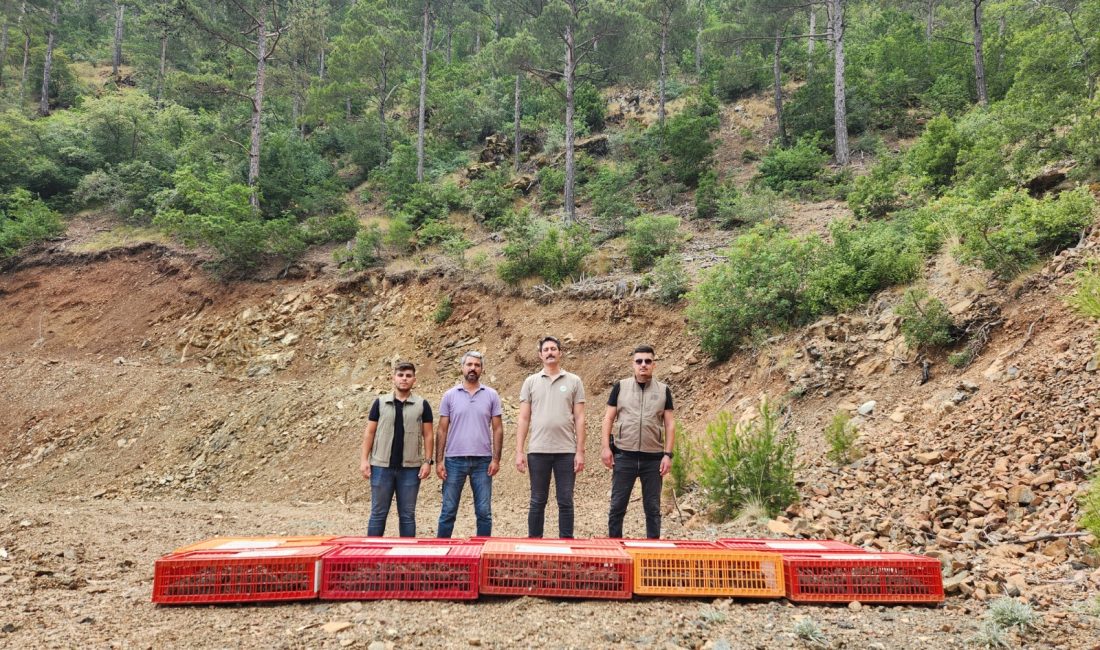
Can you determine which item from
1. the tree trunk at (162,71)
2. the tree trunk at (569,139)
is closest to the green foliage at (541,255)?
the tree trunk at (569,139)

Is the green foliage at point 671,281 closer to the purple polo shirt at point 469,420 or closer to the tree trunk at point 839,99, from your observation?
the purple polo shirt at point 469,420

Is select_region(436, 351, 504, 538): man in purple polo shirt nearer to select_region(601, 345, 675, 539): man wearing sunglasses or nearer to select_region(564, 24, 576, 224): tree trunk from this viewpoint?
select_region(601, 345, 675, 539): man wearing sunglasses

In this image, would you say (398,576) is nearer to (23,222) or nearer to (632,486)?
(632,486)

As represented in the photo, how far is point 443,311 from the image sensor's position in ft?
43.3

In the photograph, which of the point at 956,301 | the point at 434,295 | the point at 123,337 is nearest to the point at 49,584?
the point at 956,301

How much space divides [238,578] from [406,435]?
177 centimetres

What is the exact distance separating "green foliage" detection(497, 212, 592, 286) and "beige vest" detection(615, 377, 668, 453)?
8.47m

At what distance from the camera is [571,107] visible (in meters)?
17.5

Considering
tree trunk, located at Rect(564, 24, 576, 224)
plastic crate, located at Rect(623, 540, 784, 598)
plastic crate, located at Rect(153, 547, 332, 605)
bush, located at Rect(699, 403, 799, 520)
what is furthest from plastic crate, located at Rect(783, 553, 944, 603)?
tree trunk, located at Rect(564, 24, 576, 224)

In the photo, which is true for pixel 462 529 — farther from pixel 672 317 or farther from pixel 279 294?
pixel 279 294

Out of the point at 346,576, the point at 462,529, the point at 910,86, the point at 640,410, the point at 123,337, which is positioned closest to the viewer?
the point at 346,576

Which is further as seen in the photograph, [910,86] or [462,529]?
[910,86]

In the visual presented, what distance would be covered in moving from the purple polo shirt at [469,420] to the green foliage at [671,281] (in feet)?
22.9

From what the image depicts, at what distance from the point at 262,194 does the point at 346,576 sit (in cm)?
1810
